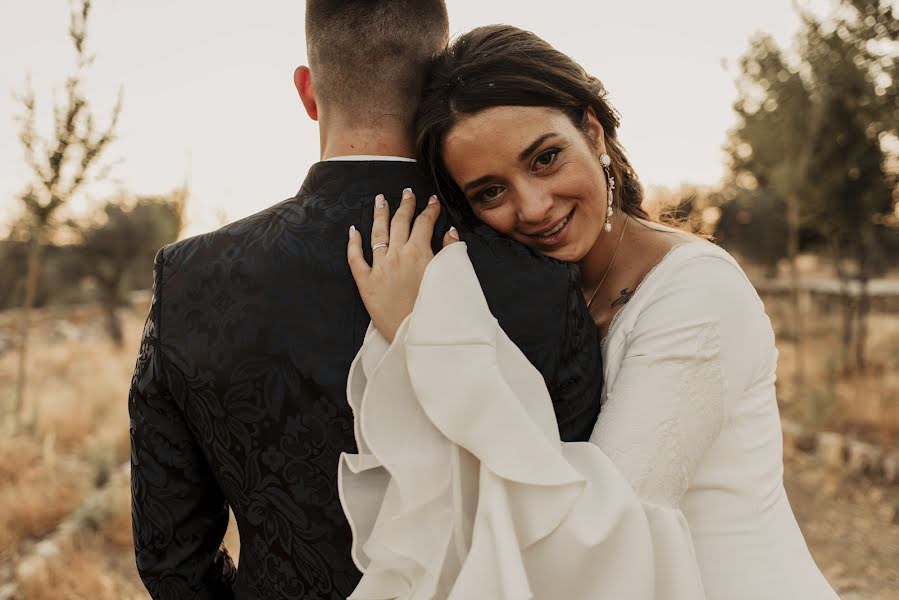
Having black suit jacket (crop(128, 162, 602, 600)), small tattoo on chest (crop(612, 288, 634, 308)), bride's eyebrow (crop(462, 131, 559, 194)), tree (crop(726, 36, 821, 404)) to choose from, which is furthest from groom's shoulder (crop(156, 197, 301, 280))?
tree (crop(726, 36, 821, 404))

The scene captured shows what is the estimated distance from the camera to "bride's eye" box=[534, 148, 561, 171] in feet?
6.81

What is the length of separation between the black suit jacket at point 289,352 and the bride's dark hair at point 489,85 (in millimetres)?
277

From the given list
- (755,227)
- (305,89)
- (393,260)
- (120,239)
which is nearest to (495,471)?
(393,260)

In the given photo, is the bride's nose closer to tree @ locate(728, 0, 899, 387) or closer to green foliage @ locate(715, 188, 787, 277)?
tree @ locate(728, 0, 899, 387)

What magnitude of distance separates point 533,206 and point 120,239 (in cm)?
2071

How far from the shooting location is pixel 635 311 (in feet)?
6.46

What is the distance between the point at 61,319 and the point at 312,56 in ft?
91.0

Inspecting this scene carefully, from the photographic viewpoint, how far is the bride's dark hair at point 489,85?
73.1 inches

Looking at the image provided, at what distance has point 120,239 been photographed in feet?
67.2

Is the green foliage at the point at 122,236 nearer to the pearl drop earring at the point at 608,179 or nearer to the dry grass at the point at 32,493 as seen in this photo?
the dry grass at the point at 32,493

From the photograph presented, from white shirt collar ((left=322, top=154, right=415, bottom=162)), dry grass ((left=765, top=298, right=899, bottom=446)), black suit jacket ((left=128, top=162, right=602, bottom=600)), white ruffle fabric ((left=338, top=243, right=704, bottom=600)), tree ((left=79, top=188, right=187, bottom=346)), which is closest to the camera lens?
white ruffle fabric ((left=338, top=243, right=704, bottom=600))

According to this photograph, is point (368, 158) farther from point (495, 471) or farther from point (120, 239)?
point (120, 239)

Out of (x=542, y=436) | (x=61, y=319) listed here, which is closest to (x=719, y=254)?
(x=542, y=436)

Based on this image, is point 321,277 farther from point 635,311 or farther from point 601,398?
point 635,311
